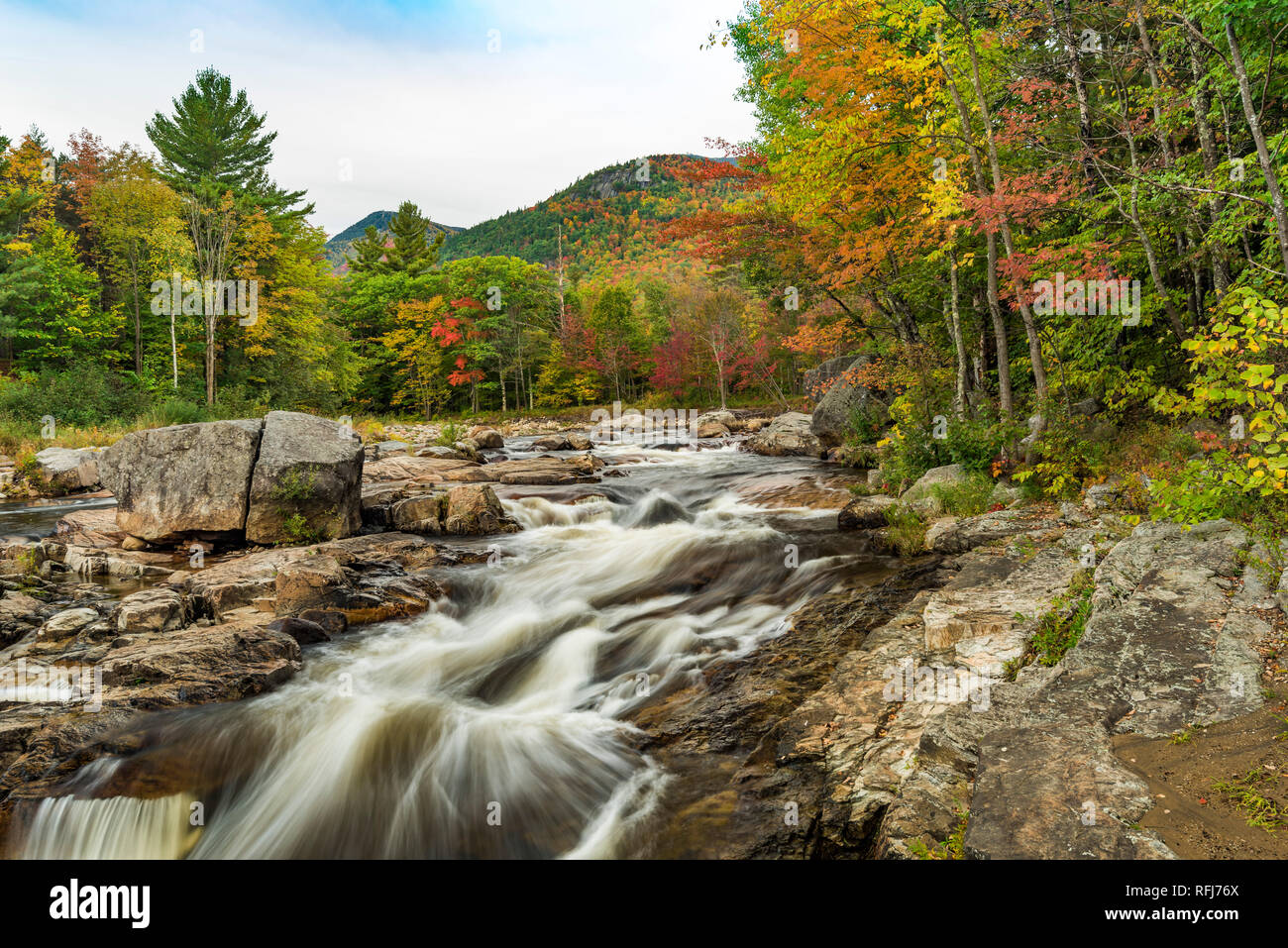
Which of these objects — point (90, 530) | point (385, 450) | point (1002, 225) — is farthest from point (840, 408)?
point (90, 530)

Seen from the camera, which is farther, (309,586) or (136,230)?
(136,230)

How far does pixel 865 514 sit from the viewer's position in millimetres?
10906

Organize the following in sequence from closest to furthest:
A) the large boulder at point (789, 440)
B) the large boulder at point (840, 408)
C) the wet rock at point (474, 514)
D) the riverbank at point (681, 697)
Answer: the riverbank at point (681, 697)
the wet rock at point (474, 514)
the large boulder at point (840, 408)
the large boulder at point (789, 440)

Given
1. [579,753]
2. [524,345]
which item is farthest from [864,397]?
[524,345]

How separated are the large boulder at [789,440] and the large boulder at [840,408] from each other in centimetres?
56

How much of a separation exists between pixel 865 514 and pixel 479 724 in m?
7.50

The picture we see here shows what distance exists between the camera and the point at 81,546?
10.2 meters

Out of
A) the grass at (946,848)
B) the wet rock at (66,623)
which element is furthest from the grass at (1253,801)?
the wet rock at (66,623)

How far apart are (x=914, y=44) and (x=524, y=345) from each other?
114 ft

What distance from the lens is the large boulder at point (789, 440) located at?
70.1ft
